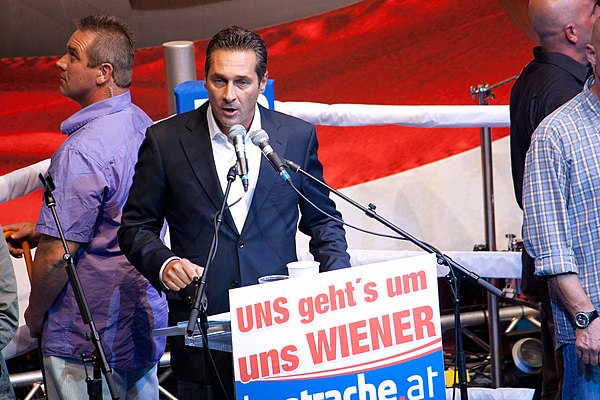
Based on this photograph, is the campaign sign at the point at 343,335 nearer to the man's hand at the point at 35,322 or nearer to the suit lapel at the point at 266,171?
the suit lapel at the point at 266,171

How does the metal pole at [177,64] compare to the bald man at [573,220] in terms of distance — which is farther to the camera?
the metal pole at [177,64]

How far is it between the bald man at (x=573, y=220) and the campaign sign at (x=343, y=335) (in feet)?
1.73

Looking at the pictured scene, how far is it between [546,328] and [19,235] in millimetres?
1917

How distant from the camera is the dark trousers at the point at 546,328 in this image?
11.9 feet

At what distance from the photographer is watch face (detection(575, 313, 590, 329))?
3131 millimetres

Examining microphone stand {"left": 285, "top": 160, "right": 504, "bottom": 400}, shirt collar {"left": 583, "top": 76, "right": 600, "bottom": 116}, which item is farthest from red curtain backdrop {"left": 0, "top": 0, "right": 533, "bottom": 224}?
microphone stand {"left": 285, "top": 160, "right": 504, "bottom": 400}

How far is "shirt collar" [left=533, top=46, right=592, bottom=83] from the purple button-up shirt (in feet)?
4.97

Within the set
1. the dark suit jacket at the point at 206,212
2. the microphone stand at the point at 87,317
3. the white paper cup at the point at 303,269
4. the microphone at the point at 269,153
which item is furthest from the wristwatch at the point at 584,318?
the microphone stand at the point at 87,317

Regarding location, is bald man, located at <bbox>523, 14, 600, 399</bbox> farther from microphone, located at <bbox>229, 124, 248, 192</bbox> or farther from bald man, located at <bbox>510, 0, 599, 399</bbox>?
microphone, located at <bbox>229, 124, 248, 192</bbox>

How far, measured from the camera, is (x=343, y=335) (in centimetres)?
273

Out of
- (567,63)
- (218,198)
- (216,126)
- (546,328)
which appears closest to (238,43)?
(216,126)

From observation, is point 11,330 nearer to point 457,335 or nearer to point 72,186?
point 72,186

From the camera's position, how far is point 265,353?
267cm

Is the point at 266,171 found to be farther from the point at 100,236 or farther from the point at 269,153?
the point at 100,236
